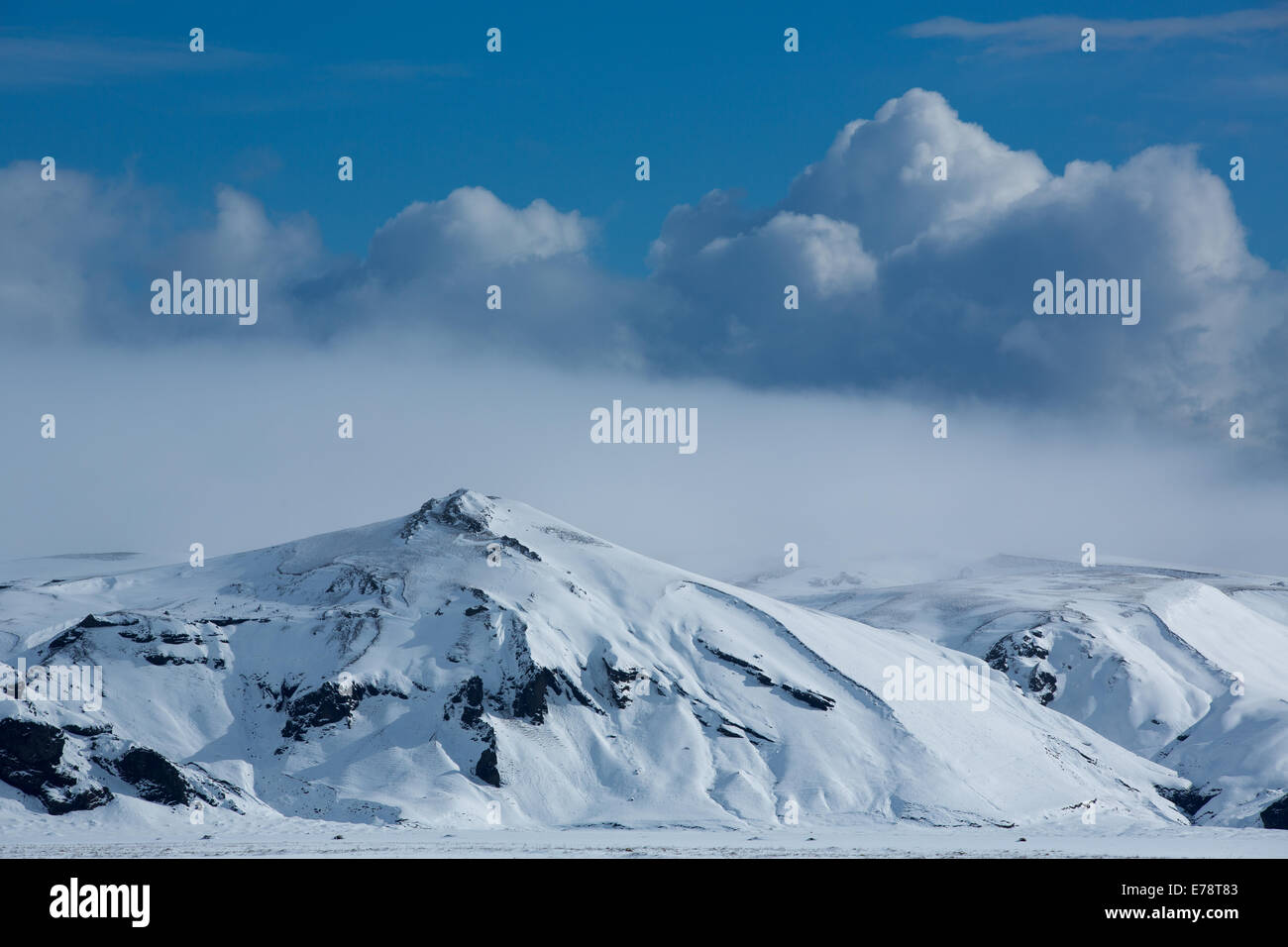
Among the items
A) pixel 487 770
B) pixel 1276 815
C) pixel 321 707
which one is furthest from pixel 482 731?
pixel 1276 815

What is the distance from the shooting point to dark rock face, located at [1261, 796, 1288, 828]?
181000 mm

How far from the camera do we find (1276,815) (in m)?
182

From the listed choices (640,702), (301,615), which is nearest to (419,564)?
(301,615)

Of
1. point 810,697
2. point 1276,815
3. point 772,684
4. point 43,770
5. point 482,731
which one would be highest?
point 43,770

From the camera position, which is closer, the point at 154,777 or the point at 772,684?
the point at 154,777

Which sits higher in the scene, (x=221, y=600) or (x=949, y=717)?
(x=221, y=600)

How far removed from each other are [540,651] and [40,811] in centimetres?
6330

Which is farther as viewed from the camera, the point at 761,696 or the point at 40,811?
the point at 761,696

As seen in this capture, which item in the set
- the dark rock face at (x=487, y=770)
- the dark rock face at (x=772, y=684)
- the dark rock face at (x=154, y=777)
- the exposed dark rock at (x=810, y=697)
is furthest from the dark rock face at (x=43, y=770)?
the exposed dark rock at (x=810, y=697)

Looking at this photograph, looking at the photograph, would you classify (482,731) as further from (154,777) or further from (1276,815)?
(1276,815)

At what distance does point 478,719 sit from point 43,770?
49222 millimetres

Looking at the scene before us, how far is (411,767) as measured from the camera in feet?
512
